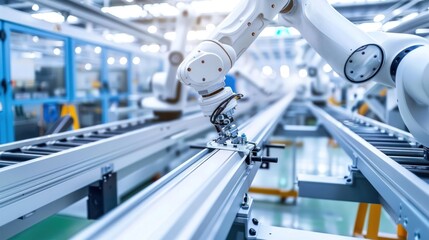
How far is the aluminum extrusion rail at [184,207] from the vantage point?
0.73 meters

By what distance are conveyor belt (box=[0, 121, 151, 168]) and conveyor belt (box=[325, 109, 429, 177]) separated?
2.20 metres

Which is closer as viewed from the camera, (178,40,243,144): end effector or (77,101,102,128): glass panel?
(178,40,243,144): end effector

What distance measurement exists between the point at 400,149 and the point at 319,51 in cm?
82

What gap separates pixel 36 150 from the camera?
2070mm

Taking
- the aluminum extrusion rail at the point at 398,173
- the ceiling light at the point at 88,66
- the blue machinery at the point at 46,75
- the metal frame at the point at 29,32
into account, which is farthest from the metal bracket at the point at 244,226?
the ceiling light at the point at 88,66

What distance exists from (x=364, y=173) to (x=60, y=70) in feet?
24.1

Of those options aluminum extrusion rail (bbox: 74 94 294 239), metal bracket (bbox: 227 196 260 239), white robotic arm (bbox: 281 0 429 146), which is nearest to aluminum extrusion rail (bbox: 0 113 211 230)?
aluminum extrusion rail (bbox: 74 94 294 239)

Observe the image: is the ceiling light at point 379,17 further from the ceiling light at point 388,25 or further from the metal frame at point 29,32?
the metal frame at point 29,32

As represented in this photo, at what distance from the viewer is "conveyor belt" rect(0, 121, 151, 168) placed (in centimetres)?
186

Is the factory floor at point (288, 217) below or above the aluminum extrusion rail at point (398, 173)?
below

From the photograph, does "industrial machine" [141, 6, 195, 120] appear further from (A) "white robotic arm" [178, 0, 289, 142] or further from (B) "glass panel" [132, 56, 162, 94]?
(B) "glass panel" [132, 56, 162, 94]

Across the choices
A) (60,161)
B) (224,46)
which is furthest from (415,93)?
(60,161)

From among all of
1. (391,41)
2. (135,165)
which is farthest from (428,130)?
(135,165)

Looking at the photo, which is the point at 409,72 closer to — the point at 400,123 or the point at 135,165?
the point at 400,123
